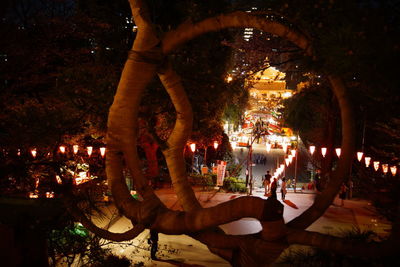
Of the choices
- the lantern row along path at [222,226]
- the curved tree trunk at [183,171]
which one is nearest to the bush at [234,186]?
the lantern row along path at [222,226]

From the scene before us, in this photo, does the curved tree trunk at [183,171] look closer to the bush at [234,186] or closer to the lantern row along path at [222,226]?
the lantern row along path at [222,226]

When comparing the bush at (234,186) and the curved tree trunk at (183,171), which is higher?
the curved tree trunk at (183,171)

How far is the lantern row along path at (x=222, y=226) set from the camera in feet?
28.6

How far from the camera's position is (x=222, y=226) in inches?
488

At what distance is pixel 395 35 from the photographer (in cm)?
257

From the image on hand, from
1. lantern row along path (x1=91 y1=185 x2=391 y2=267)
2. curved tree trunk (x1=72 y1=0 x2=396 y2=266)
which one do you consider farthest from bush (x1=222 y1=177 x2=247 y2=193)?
curved tree trunk (x1=72 y1=0 x2=396 y2=266)

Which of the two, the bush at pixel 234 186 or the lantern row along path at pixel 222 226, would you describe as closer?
the lantern row along path at pixel 222 226

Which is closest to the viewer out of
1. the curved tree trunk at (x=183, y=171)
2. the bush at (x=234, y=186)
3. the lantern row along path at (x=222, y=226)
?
the curved tree trunk at (x=183, y=171)

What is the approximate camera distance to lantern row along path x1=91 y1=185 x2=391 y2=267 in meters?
8.72

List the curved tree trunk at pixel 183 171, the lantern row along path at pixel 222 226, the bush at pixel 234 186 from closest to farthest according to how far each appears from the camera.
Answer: the curved tree trunk at pixel 183 171 < the lantern row along path at pixel 222 226 < the bush at pixel 234 186

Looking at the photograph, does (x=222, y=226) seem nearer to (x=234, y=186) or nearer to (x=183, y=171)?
(x=234, y=186)

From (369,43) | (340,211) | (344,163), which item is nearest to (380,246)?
(344,163)

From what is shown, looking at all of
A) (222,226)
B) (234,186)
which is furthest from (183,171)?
(234,186)

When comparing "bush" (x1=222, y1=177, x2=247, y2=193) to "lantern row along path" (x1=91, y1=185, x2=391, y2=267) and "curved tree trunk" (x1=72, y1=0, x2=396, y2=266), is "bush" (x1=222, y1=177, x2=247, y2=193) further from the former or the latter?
"curved tree trunk" (x1=72, y1=0, x2=396, y2=266)
